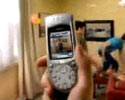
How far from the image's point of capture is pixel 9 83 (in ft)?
8.46

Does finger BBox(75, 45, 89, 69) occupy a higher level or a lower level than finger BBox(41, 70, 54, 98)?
higher

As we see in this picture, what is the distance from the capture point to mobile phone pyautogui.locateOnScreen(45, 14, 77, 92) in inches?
24.6

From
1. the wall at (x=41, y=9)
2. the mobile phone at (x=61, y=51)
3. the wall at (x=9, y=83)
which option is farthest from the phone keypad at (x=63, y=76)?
the wall at (x=41, y=9)

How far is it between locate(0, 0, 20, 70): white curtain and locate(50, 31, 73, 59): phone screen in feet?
5.64

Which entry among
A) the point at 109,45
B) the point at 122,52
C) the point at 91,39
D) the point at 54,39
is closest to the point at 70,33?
the point at 54,39

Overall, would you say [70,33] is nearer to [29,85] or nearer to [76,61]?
[76,61]

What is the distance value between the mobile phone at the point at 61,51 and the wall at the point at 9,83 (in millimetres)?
1867

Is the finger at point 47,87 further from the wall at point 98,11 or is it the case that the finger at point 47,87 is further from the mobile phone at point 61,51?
the wall at point 98,11

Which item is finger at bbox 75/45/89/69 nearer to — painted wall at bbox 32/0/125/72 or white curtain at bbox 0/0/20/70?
white curtain at bbox 0/0/20/70

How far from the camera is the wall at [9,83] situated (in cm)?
246

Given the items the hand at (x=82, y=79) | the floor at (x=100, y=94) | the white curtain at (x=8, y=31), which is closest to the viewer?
the hand at (x=82, y=79)

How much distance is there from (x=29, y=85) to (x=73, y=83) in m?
2.24

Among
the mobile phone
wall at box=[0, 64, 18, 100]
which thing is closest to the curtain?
wall at box=[0, 64, 18, 100]

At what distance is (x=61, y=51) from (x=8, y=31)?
186cm
